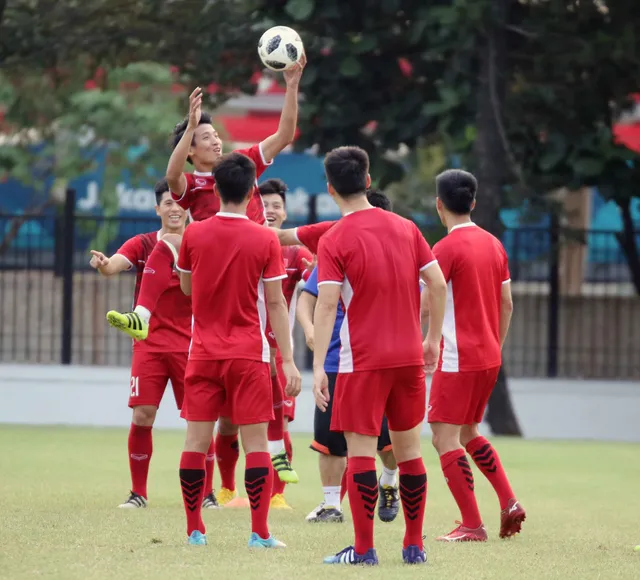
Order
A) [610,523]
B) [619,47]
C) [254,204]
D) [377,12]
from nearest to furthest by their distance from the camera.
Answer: [254,204] → [610,523] → [619,47] → [377,12]

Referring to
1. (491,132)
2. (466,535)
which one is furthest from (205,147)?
(491,132)

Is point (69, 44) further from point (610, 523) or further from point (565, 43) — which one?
point (610, 523)

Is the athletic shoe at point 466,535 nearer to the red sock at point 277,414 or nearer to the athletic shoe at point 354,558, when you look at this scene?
the athletic shoe at point 354,558

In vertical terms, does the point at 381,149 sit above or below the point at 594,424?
above

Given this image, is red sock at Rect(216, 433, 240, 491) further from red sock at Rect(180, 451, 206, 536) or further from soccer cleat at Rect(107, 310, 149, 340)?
red sock at Rect(180, 451, 206, 536)

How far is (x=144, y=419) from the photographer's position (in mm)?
8688

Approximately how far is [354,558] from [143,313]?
277 centimetres

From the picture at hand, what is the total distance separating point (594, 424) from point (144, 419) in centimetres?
858

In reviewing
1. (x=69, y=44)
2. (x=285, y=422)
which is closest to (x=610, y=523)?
(x=285, y=422)

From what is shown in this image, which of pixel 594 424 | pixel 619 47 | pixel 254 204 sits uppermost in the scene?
pixel 619 47

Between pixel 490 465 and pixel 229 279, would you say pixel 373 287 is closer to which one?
pixel 229 279

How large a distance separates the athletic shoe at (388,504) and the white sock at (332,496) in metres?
0.30

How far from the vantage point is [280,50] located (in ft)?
25.5

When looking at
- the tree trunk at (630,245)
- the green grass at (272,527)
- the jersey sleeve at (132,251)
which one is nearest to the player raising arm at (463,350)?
the green grass at (272,527)
